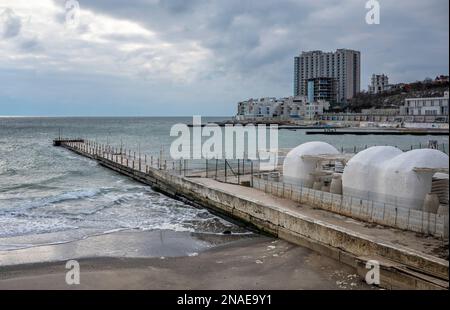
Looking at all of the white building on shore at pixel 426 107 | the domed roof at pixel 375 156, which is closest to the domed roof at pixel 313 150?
the domed roof at pixel 375 156

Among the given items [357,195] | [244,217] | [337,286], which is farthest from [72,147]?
[337,286]

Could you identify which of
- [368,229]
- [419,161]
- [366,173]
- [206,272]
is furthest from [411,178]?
[206,272]

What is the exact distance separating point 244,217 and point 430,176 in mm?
8920

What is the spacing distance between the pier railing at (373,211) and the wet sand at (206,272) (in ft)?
9.06

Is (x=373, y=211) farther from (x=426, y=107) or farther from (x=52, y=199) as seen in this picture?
(x=426, y=107)

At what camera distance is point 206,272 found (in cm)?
1628

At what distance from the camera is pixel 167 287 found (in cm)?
1477

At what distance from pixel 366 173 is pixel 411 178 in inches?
93.0

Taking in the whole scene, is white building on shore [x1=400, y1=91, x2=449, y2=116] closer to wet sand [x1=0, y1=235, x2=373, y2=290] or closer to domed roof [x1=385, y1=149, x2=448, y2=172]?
A: domed roof [x1=385, y1=149, x2=448, y2=172]

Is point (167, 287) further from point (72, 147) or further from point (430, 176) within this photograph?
point (72, 147)

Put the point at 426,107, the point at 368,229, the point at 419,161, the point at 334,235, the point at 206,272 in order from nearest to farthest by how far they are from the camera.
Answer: the point at 206,272 → the point at 334,235 → the point at 368,229 → the point at 419,161 → the point at 426,107

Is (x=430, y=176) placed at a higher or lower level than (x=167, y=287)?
higher

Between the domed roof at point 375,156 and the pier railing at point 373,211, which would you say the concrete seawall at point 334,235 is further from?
the domed roof at point 375,156
